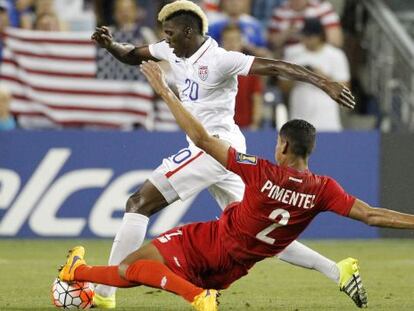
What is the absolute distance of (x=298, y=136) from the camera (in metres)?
8.02

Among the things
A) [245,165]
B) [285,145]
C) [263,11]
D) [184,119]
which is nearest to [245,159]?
[245,165]

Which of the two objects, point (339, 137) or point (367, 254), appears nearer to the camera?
point (367, 254)

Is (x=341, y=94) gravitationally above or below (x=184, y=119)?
above

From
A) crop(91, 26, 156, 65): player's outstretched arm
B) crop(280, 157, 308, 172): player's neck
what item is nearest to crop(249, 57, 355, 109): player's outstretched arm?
crop(280, 157, 308, 172): player's neck

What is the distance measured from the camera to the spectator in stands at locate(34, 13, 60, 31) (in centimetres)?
1661

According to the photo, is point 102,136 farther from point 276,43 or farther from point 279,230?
point 279,230

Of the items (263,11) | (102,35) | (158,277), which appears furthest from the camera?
(263,11)

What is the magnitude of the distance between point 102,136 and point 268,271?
12.4 ft

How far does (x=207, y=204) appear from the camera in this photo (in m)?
14.9

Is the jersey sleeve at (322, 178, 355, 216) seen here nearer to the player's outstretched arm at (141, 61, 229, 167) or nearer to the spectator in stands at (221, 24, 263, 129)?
the player's outstretched arm at (141, 61, 229, 167)

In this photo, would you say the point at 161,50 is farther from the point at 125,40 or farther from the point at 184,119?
the point at 125,40

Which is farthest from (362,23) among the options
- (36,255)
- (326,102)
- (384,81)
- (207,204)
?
(36,255)

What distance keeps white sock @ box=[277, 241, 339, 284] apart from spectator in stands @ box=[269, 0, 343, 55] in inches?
309

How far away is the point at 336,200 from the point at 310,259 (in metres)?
1.35
